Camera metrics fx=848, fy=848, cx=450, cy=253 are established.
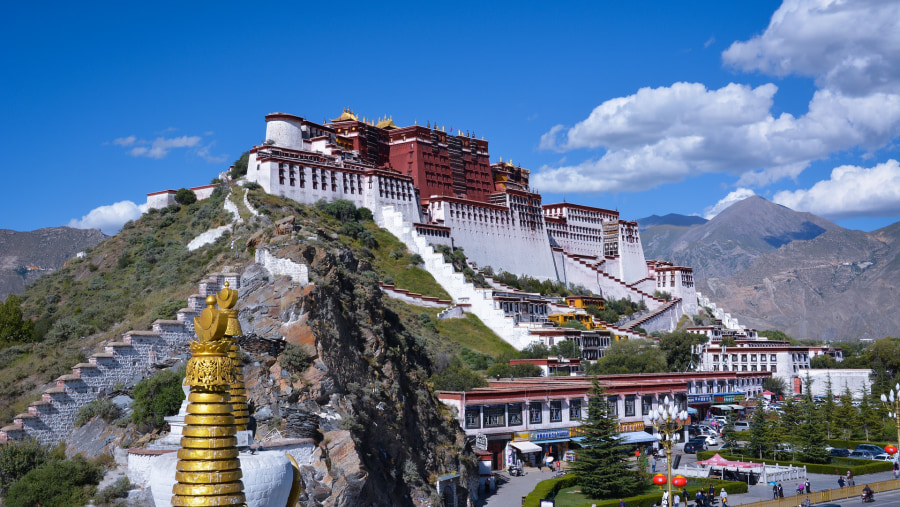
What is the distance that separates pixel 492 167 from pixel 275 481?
93.5m

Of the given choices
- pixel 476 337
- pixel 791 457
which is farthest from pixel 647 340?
pixel 791 457

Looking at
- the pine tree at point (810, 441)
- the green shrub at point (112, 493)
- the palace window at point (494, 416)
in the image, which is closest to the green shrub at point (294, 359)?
the green shrub at point (112, 493)

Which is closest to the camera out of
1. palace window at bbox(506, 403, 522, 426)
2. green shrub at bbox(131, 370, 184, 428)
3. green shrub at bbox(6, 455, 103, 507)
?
green shrub at bbox(6, 455, 103, 507)

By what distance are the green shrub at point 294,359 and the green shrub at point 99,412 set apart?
17.7 feet

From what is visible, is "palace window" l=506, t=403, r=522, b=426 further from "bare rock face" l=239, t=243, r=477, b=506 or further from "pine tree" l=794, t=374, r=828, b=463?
"pine tree" l=794, t=374, r=828, b=463

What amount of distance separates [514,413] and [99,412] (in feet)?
72.8

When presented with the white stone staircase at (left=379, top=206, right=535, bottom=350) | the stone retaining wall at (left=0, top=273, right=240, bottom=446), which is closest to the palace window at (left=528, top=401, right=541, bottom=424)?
the stone retaining wall at (left=0, top=273, right=240, bottom=446)

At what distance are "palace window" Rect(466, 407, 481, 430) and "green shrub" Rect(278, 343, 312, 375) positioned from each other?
14214mm

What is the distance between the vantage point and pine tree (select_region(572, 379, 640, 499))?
3447 centimetres

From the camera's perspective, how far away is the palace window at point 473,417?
41.2 metres

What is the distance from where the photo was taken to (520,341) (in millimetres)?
67000

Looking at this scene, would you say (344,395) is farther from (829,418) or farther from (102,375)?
(829,418)

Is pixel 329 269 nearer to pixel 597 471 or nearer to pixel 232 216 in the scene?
pixel 597 471

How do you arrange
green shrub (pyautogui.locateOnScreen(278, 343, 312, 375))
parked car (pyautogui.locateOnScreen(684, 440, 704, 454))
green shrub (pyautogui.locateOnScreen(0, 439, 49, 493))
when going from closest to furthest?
green shrub (pyautogui.locateOnScreen(0, 439, 49, 493))
green shrub (pyautogui.locateOnScreen(278, 343, 312, 375))
parked car (pyautogui.locateOnScreen(684, 440, 704, 454))
